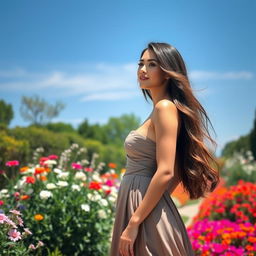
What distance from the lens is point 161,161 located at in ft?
7.25

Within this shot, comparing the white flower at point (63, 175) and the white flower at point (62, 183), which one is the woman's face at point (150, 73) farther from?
the white flower at point (63, 175)

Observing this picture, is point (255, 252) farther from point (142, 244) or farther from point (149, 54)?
point (149, 54)

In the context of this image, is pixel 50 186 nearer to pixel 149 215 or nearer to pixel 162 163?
pixel 149 215

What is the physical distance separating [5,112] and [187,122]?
118 ft

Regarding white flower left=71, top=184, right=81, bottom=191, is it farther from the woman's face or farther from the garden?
the woman's face

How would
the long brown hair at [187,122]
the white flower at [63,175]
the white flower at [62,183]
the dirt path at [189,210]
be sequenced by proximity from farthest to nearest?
the dirt path at [189,210], the white flower at [63,175], the white flower at [62,183], the long brown hair at [187,122]

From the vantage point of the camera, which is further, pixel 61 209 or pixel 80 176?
pixel 80 176

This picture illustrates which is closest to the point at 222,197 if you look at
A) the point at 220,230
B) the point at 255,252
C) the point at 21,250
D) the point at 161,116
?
the point at 220,230

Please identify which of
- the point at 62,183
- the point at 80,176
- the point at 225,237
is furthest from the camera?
the point at 80,176

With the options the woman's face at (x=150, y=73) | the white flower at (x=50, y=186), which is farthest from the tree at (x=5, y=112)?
the woman's face at (x=150, y=73)

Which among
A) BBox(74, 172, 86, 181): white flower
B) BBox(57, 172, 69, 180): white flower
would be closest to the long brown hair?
BBox(57, 172, 69, 180): white flower

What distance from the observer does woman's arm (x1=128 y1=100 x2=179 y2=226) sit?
219 centimetres

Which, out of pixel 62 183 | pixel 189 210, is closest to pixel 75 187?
pixel 62 183

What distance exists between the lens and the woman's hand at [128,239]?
2221mm
